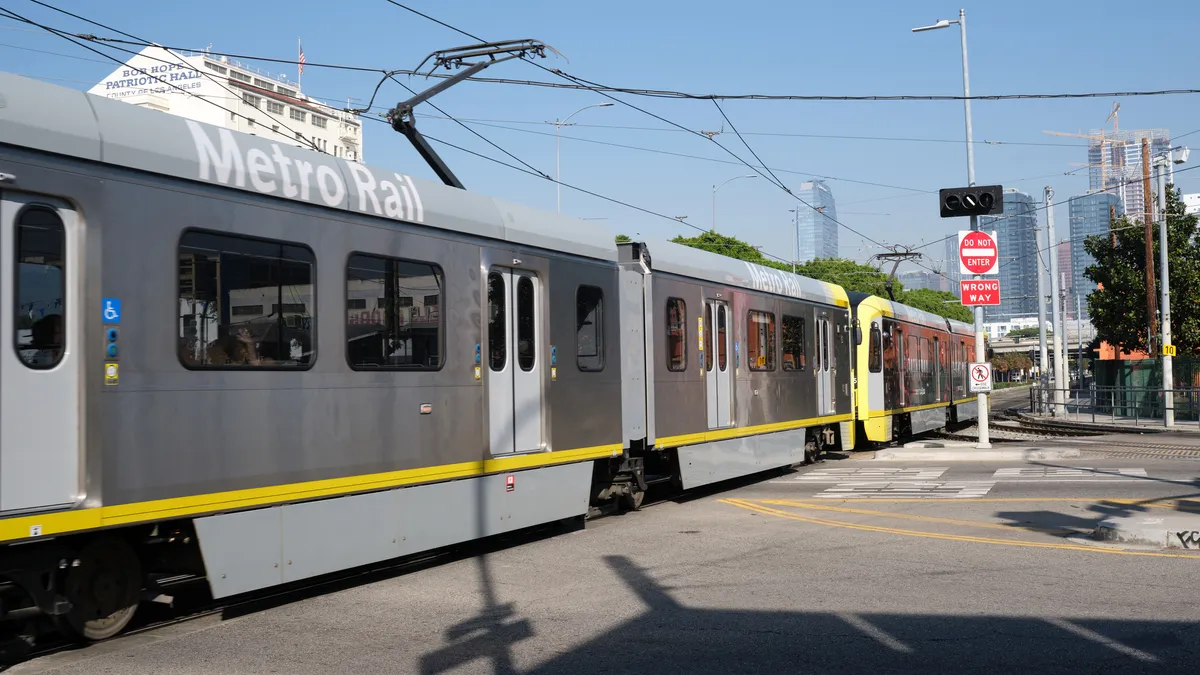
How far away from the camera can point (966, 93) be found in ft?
A: 88.2

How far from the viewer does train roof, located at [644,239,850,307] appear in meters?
15.1

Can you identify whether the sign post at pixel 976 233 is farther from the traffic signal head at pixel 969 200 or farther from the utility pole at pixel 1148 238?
the utility pole at pixel 1148 238

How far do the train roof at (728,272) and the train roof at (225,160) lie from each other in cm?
354

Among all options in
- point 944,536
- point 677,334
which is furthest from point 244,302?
point 677,334

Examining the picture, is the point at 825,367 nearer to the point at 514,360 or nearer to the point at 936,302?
the point at 514,360

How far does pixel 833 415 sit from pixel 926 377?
9.72 meters

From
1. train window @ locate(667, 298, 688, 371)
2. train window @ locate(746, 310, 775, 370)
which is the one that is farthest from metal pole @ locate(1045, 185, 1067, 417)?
train window @ locate(667, 298, 688, 371)

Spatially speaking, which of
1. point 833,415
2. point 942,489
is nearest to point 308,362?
point 942,489

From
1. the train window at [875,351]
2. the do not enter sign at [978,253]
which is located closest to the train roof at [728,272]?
the train window at [875,351]

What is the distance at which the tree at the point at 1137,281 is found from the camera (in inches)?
1694

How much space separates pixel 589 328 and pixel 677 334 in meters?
2.65

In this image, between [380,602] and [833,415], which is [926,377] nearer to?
[833,415]

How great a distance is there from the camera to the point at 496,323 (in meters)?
11.2

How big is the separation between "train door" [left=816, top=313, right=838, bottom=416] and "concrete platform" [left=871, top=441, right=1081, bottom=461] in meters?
2.62
